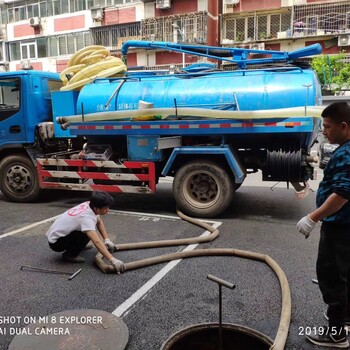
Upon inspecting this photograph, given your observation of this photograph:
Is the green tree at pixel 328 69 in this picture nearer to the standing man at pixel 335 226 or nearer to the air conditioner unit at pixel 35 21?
the standing man at pixel 335 226

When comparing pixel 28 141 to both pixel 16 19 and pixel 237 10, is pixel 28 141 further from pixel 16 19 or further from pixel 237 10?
pixel 16 19

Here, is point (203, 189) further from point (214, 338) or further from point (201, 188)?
point (214, 338)

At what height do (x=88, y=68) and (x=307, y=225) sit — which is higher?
(x=88, y=68)

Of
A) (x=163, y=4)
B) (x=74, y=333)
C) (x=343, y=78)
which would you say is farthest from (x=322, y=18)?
(x=74, y=333)

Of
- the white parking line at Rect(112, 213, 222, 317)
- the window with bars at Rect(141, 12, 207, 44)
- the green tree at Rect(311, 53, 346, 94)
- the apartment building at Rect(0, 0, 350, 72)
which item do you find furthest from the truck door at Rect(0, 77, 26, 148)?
the window with bars at Rect(141, 12, 207, 44)

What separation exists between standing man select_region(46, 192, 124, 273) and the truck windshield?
3.83 metres

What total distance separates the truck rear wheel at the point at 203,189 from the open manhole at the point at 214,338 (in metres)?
3.20

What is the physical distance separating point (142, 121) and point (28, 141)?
8.08 ft

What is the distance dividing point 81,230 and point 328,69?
61.3ft

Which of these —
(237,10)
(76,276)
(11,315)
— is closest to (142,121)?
(76,276)

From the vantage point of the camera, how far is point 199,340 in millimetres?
2715

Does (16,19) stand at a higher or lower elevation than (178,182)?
higher

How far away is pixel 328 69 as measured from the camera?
1906cm

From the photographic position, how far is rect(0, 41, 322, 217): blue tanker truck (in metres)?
5.54
